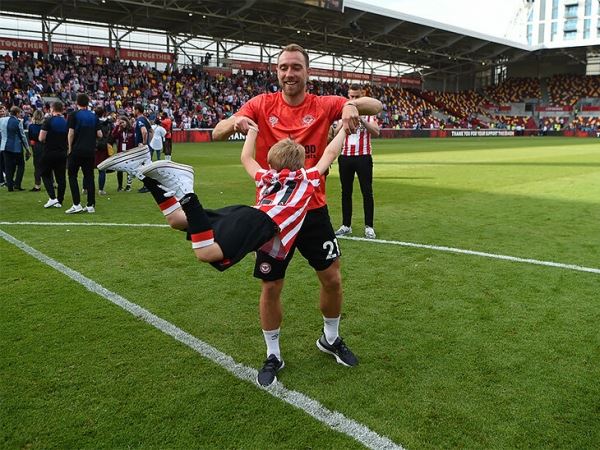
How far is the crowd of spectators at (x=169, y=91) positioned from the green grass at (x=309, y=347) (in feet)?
61.9

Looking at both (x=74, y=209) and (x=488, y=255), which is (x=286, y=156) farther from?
(x=74, y=209)

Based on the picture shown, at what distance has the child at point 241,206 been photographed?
9.44 feet

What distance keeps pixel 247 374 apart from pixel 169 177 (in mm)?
1412

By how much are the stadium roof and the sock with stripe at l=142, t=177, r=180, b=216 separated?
1410 inches

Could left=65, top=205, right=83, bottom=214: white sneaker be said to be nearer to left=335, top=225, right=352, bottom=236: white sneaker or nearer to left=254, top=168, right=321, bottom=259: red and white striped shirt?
left=335, top=225, right=352, bottom=236: white sneaker

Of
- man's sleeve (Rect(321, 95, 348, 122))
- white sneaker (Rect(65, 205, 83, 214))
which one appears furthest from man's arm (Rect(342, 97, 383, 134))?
white sneaker (Rect(65, 205, 83, 214))

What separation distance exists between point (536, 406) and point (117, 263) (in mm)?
4609

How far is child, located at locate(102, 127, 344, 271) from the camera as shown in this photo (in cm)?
288

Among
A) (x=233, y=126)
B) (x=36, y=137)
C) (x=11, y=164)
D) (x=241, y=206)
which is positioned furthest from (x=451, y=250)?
(x=11, y=164)

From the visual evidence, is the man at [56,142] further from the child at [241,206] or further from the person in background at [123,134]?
the child at [241,206]

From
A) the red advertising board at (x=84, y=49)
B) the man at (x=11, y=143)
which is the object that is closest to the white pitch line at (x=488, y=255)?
the man at (x=11, y=143)

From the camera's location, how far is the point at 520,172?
1647 cm

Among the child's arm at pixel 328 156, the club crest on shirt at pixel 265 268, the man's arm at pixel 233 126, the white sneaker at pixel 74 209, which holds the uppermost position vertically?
the man's arm at pixel 233 126

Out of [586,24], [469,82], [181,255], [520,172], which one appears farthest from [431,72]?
[181,255]
